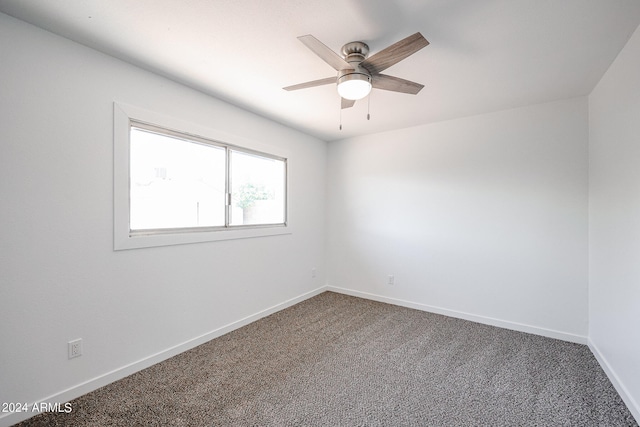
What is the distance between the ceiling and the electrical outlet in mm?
2067

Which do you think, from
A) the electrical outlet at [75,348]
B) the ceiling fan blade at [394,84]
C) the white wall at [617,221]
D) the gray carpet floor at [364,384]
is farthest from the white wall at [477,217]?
the electrical outlet at [75,348]

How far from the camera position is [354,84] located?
1.85 metres

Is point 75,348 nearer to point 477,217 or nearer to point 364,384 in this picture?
point 364,384

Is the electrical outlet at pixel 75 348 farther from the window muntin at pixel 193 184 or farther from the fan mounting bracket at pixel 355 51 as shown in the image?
the fan mounting bracket at pixel 355 51

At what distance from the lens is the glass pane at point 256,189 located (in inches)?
126

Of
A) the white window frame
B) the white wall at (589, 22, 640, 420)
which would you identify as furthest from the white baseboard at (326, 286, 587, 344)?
the white window frame

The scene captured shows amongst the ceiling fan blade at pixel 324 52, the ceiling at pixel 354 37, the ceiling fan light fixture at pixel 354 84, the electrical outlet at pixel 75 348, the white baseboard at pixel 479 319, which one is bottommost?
the white baseboard at pixel 479 319

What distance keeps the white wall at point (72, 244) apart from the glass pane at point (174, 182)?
0.23 m

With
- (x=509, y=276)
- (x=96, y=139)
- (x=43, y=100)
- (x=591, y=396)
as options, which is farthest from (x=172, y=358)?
(x=509, y=276)

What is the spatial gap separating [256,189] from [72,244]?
186 cm

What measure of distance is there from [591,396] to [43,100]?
4.20m

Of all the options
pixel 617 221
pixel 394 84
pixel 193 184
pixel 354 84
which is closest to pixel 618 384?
pixel 617 221

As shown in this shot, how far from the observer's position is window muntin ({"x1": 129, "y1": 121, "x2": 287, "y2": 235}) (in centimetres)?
237

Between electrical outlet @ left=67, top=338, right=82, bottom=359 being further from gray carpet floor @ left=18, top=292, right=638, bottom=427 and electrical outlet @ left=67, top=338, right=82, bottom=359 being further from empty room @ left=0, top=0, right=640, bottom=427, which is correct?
gray carpet floor @ left=18, top=292, right=638, bottom=427
